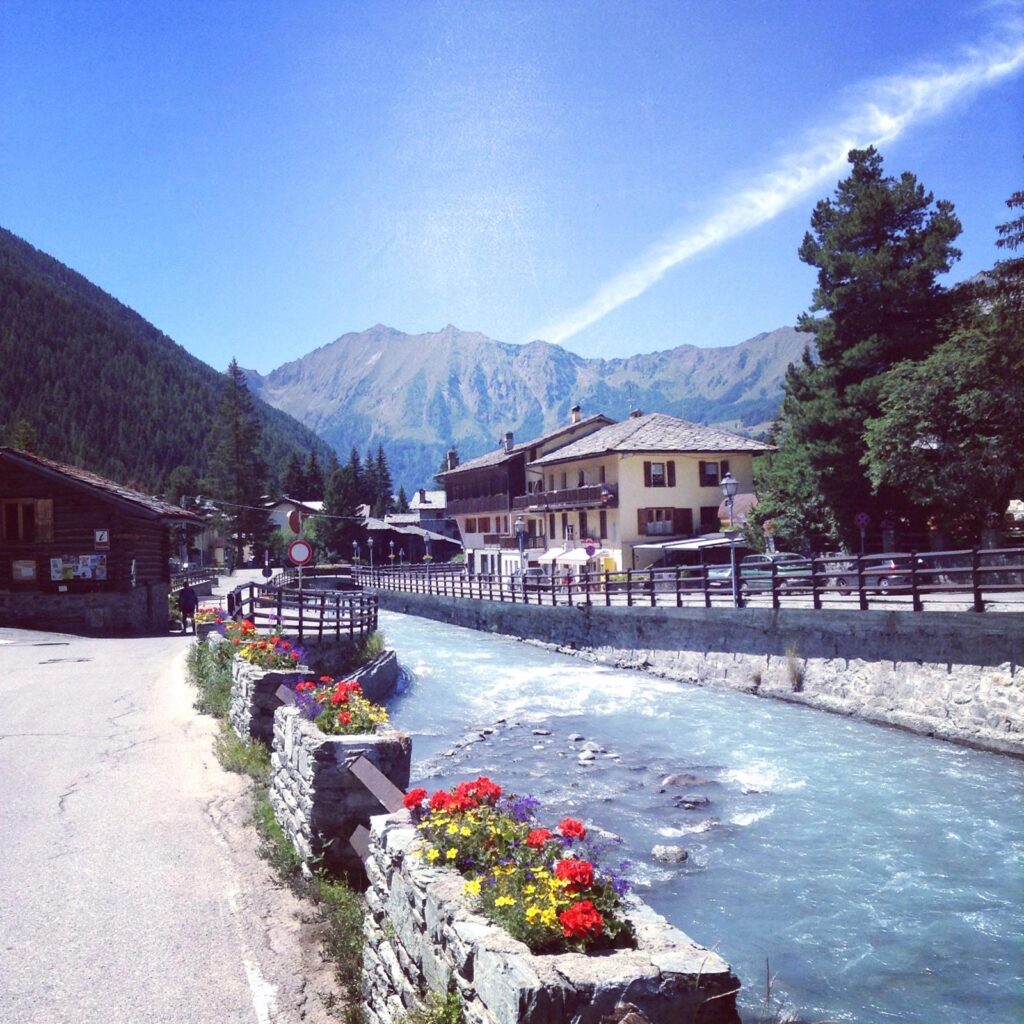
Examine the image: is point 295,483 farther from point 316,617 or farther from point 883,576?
point 883,576

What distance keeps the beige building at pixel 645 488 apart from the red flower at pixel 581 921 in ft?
133

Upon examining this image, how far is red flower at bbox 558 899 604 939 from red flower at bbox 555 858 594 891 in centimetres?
20

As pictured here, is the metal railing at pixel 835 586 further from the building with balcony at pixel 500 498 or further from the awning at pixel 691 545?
the building with balcony at pixel 500 498

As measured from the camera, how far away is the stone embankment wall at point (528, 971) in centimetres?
348

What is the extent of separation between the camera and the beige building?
4666cm

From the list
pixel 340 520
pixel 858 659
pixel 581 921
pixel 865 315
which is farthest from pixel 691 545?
pixel 340 520

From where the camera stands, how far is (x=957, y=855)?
34.4ft

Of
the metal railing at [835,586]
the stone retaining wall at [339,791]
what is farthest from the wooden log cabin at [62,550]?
the stone retaining wall at [339,791]

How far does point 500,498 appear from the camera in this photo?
2479 inches

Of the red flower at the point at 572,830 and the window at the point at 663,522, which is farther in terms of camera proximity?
the window at the point at 663,522

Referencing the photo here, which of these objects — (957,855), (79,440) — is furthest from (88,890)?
(79,440)

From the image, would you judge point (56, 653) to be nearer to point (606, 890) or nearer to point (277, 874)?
point (277, 874)

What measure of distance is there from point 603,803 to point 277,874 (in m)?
6.24

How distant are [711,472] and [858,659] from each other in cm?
3060
